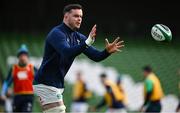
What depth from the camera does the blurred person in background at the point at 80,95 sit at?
23766 millimetres

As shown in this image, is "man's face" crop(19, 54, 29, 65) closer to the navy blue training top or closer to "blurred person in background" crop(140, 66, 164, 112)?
"blurred person in background" crop(140, 66, 164, 112)

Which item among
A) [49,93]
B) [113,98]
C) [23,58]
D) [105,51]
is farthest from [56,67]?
[113,98]

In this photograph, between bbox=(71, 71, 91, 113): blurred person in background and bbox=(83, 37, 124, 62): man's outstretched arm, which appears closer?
bbox=(83, 37, 124, 62): man's outstretched arm

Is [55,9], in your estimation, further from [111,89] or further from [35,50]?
[111,89]

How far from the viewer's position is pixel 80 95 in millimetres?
23875

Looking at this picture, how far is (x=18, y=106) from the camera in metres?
15.7

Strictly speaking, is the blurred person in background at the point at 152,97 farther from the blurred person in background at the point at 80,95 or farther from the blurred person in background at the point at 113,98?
the blurred person in background at the point at 80,95

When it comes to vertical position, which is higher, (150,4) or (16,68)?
(150,4)

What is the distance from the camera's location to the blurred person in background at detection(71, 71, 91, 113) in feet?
78.0

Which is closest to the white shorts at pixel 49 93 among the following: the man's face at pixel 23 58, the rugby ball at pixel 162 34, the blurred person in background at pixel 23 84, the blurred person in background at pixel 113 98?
the rugby ball at pixel 162 34

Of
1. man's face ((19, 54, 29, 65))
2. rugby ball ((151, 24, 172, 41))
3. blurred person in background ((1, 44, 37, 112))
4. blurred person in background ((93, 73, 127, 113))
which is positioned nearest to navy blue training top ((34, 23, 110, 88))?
rugby ball ((151, 24, 172, 41))

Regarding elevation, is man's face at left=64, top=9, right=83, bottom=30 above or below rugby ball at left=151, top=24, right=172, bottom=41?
above

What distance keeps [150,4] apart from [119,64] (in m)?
3.53

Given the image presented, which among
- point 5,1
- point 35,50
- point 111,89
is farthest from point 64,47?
point 5,1
